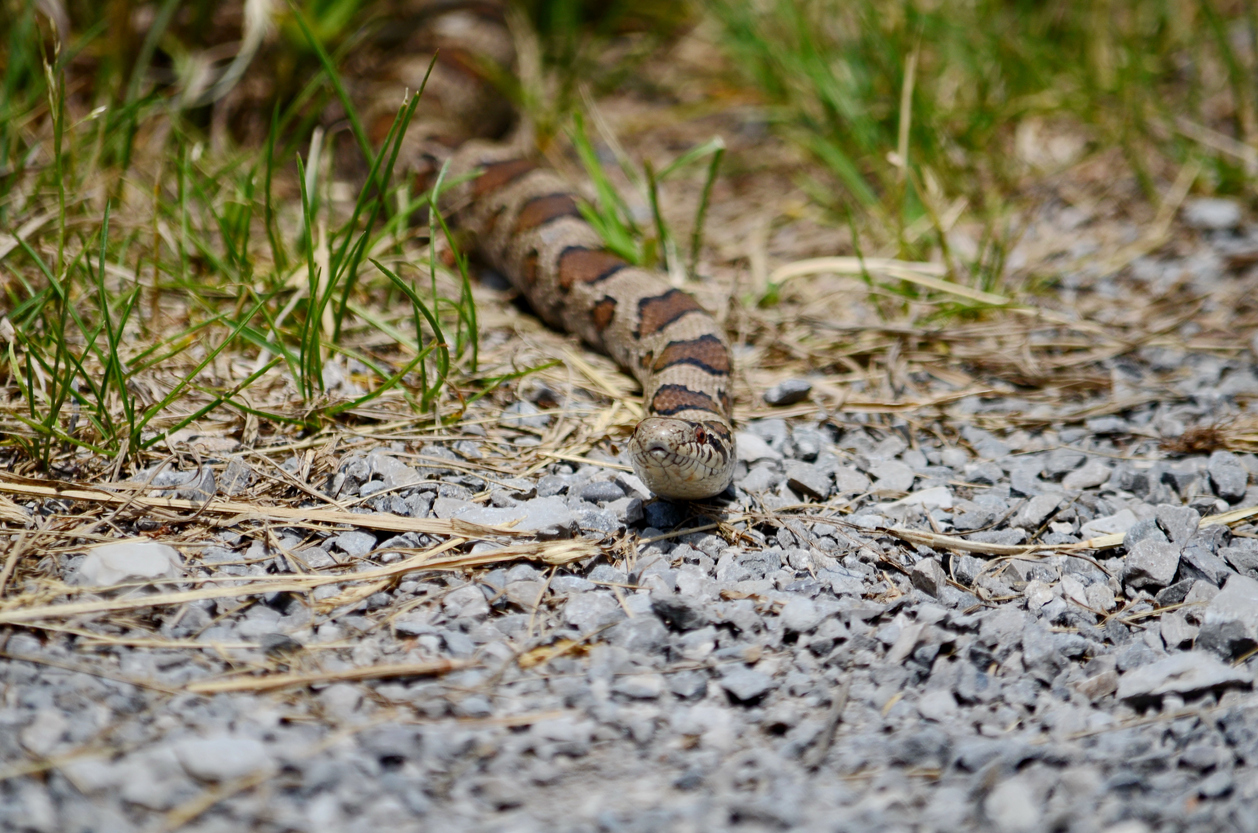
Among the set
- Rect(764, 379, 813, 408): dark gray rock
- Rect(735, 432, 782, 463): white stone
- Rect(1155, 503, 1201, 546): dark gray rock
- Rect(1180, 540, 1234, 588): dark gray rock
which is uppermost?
Rect(764, 379, 813, 408): dark gray rock

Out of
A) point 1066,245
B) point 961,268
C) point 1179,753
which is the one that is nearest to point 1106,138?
point 1066,245

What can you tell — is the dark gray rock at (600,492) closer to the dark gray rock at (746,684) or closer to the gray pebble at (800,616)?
the gray pebble at (800,616)

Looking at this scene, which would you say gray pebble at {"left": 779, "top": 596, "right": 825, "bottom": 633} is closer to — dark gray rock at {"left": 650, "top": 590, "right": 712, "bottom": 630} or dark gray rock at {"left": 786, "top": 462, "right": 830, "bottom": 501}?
dark gray rock at {"left": 650, "top": 590, "right": 712, "bottom": 630}

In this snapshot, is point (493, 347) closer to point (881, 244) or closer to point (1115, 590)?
point (881, 244)

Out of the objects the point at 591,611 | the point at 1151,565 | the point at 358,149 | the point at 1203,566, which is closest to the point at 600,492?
the point at 591,611

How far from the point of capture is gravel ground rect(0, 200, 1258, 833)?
2051 mm

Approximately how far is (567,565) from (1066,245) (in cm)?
383

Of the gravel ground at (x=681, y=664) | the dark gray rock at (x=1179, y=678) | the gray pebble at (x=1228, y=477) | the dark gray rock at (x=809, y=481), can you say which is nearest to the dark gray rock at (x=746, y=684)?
the gravel ground at (x=681, y=664)

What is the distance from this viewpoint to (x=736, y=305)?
15.2 feet

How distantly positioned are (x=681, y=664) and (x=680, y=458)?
2.31 ft

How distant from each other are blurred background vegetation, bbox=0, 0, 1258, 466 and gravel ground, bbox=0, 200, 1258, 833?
2.30ft

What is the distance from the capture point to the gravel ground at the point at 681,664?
80.7 inches

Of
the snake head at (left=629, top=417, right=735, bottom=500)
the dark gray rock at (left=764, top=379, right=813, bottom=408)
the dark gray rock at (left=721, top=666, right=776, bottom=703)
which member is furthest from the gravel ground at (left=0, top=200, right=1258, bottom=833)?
the dark gray rock at (left=764, top=379, right=813, bottom=408)

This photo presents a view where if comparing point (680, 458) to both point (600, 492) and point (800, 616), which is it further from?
point (800, 616)
